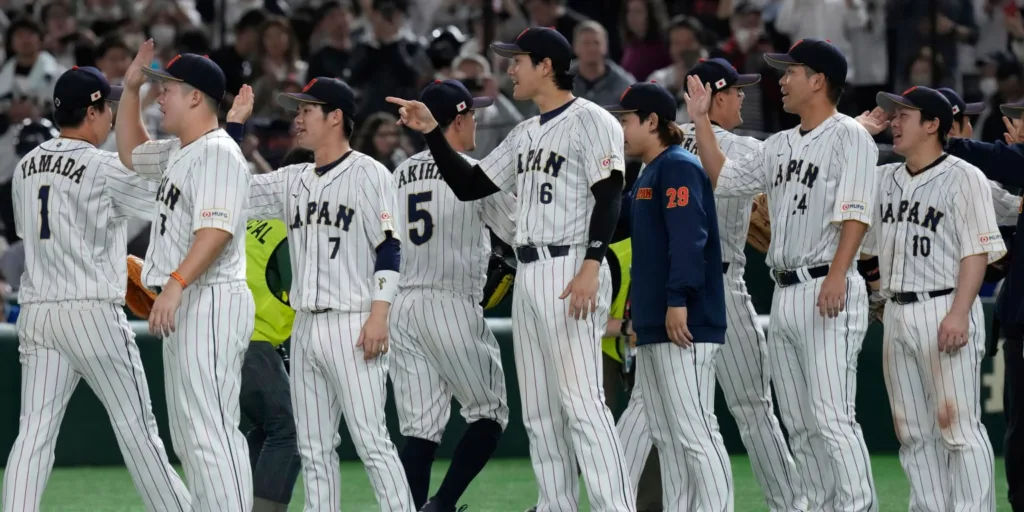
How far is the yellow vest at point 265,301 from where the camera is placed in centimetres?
642

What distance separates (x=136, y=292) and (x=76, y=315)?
866 millimetres

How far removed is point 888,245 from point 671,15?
7.33 meters

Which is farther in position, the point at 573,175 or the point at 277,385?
the point at 277,385

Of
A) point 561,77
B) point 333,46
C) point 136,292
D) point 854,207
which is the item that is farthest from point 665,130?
point 333,46

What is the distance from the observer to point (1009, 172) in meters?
6.14

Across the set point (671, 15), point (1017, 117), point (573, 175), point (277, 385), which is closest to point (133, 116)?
point (277, 385)

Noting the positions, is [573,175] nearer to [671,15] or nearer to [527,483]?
[527,483]

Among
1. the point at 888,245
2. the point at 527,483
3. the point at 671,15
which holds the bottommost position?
the point at 527,483

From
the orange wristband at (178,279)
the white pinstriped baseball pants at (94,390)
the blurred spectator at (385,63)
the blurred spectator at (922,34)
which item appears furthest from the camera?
the blurred spectator at (385,63)

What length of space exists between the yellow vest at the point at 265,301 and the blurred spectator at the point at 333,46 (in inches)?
221

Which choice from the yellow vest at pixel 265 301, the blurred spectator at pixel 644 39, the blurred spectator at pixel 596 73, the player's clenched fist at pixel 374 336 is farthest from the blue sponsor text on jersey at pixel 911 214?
the blurred spectator at pixel 644 39

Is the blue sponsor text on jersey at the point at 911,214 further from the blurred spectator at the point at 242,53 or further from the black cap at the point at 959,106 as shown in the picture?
the blurred spectator at the point at 242,53

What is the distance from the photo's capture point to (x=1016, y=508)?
6.36 metres

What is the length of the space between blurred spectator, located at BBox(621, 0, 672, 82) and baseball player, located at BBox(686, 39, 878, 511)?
5901mm
